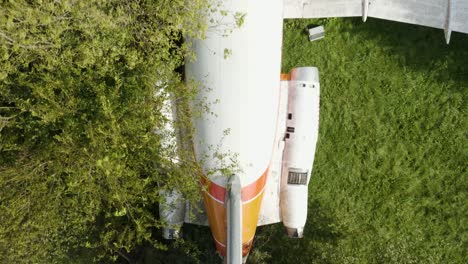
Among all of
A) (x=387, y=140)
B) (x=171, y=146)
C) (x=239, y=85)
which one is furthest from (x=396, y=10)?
(x=171, y=146)

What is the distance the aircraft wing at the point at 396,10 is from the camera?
25.8 feet

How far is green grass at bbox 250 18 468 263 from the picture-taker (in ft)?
28.5

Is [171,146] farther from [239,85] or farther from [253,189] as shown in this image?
[253,189]

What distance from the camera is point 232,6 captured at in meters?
6.10

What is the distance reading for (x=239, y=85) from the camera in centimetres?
620

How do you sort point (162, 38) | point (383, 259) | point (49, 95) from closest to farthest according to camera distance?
point (49, 95) < point (162, 38) < point (383, 259)

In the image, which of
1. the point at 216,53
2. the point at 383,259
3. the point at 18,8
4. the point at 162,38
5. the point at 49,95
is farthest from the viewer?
the point at 383,259

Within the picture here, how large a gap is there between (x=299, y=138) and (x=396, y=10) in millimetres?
3150

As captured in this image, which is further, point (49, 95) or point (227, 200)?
point (227, 200)

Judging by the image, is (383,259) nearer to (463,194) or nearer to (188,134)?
(463,194)

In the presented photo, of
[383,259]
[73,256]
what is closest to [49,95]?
[73,256]

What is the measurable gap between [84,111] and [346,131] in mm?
5401

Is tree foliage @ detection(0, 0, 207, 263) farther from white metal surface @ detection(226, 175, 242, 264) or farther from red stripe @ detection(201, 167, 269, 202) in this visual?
white metal surface @ detection(226, 175, 242, 264)

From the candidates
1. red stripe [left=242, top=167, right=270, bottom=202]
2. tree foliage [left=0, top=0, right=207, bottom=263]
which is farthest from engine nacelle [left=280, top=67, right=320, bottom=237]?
tree foliage [left=0, top=0, right=207, bottom=263]
